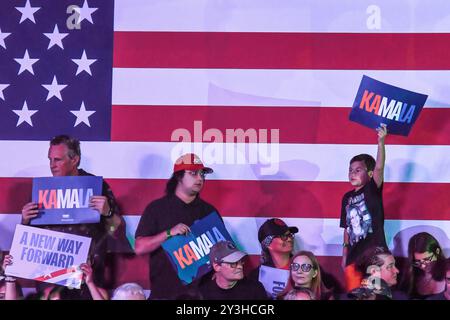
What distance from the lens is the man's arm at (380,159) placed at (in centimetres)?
323

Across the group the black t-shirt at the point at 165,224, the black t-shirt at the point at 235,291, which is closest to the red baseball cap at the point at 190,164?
the black t-shirt at the point at 165,224

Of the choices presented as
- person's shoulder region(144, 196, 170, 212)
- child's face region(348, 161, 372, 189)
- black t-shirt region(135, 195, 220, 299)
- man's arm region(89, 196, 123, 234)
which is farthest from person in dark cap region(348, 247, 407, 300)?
man's arm region(89, 196, 123, 234)

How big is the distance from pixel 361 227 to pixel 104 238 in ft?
3.77

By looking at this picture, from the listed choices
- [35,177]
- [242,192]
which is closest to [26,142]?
[35,177]

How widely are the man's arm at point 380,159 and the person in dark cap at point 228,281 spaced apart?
68 cm

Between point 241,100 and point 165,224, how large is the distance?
2.15 ft

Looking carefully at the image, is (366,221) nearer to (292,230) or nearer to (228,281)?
(292,230)

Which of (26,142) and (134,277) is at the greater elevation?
(26,142)

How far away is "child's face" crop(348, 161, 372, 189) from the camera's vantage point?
3.25 m

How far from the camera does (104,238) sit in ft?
10.7

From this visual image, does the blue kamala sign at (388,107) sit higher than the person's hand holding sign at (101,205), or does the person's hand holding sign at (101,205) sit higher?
the blue kamala sign at (388,107)

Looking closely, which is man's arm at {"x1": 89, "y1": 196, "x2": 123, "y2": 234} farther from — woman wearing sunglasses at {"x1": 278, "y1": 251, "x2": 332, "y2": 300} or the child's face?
the child's face

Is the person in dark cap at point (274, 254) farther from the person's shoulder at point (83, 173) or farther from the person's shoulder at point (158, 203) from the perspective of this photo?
the person's shoulder at point (83, 173)
